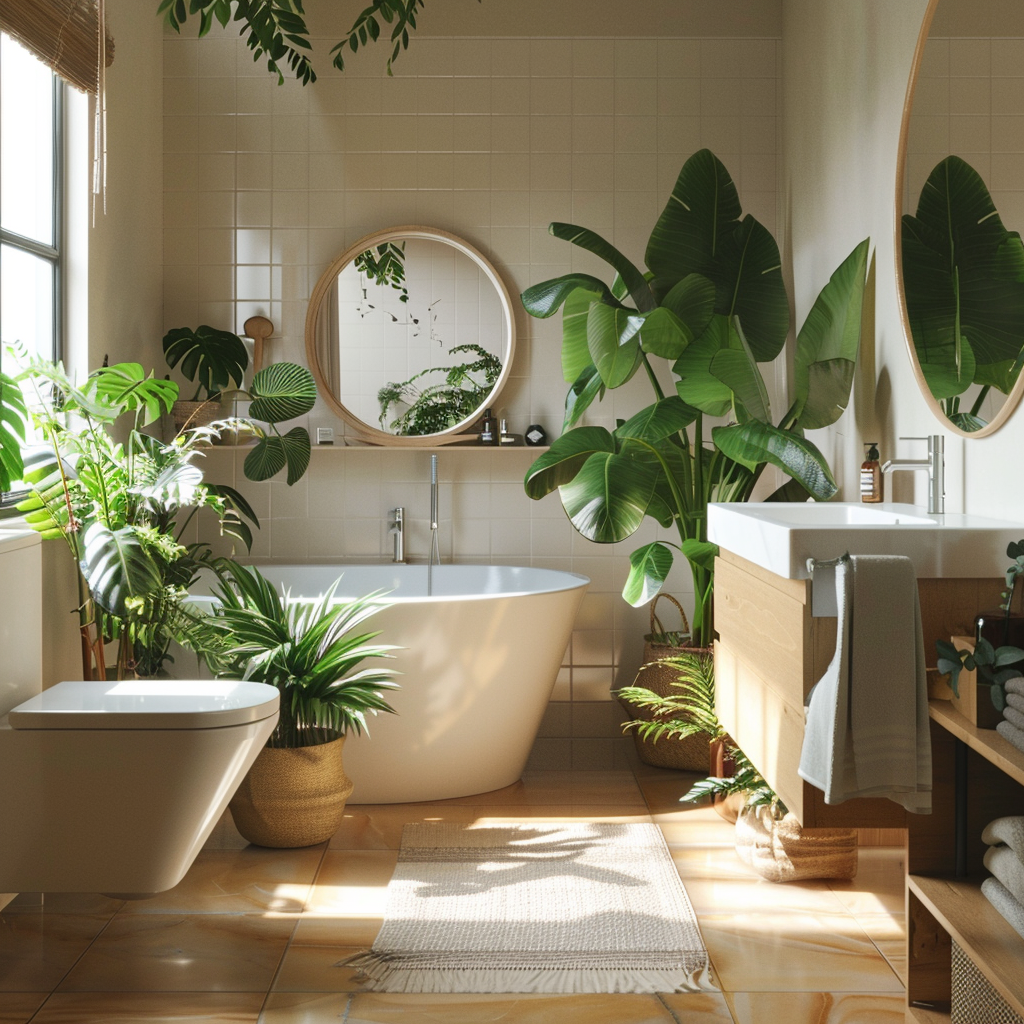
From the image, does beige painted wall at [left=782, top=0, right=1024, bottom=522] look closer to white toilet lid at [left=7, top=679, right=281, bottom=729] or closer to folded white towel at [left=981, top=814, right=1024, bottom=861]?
folded white towel at [left=981, top=814, right=1024, bottom=861]

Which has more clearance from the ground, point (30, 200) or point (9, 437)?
point (30, 200)

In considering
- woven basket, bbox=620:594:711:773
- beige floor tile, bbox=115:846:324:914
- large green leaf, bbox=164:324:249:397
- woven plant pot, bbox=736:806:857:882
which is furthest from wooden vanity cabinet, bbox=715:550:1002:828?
large green leaf, bbox=164:324:249:397

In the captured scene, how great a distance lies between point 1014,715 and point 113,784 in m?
1.73

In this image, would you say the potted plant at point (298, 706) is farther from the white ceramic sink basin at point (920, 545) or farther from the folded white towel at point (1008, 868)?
the folded white towel at point (1008, 868)

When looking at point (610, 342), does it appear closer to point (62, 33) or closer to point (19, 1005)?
point (62, 33)

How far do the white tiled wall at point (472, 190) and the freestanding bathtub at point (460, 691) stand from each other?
0.69 meters

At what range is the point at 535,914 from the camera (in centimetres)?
269

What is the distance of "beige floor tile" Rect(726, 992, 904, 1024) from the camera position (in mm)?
2178


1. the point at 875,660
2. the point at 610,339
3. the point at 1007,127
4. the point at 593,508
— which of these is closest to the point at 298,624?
the point at 593,508

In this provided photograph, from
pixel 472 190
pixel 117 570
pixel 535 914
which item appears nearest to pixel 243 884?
pixel 535 914

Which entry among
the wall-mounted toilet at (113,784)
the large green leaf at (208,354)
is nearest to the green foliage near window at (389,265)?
the large green leaf at (208,354)

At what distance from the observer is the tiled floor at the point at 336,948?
222 centimetres

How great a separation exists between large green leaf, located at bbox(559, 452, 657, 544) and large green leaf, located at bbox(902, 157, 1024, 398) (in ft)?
3.03

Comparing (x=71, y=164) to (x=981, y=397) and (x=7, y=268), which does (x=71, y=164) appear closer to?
(x=7, y=268)
